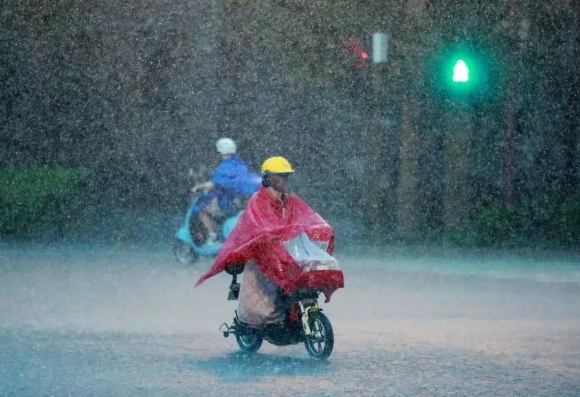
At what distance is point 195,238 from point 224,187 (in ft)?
2.59

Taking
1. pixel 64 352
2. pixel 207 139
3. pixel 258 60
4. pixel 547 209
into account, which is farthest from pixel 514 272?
pixel 207 139

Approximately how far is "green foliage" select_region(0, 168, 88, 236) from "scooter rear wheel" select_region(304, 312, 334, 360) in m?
11.8

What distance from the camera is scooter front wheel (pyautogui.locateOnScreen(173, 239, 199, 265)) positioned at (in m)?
16.3

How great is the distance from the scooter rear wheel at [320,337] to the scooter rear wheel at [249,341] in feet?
1.52

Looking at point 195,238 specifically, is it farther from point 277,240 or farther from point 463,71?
point 277,240

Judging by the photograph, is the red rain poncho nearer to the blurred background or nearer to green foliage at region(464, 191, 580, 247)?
the blurred background

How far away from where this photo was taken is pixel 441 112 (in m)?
21.0

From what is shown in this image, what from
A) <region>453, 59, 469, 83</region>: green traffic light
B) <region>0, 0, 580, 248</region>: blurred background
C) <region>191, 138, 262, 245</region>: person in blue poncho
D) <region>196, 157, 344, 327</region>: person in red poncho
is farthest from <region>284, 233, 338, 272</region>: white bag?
<region>0, 0, 580, 248</region>: blurred background

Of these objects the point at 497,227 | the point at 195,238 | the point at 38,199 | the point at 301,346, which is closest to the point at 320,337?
the point at 301,346

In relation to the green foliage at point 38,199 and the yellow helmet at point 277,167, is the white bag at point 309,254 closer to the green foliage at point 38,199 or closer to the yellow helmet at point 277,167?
the yellow helmet at point 277,167

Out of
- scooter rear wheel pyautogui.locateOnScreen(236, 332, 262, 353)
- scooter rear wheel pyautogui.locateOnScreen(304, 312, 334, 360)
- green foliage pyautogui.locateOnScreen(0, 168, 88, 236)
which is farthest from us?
green foliage pyautogui.locateOnScreen(0, 168, 88, 236)

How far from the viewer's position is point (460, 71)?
17.5m

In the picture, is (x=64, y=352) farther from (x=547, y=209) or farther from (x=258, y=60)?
(x=258, y=60)

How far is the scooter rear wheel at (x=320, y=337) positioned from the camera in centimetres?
905
